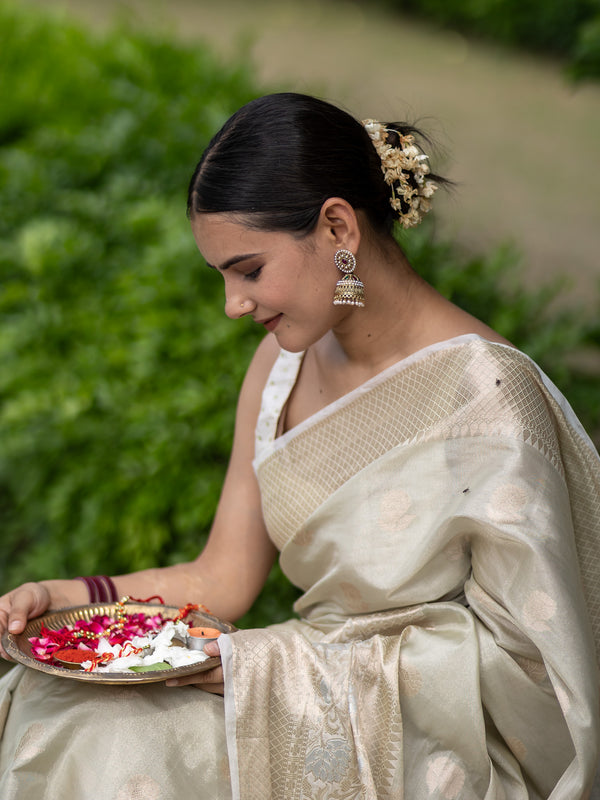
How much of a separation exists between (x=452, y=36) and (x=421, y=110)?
353cm

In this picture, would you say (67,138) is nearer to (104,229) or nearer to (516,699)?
(104,229)

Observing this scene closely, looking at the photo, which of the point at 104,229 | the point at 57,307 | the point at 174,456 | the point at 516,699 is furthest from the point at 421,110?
the point at 516,699

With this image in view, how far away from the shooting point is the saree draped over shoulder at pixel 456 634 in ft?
6.09

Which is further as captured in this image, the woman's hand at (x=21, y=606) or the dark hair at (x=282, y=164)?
the woman's hand at (x=21, y=606)

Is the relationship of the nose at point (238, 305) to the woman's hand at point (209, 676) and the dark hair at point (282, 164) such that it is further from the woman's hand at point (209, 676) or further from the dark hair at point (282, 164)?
the woman's hand at point (209, 676)

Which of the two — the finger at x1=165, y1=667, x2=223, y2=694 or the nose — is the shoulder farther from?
the finger at x1=165, y1=667, x2=223, y2=694

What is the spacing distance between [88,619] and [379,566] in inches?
26.8

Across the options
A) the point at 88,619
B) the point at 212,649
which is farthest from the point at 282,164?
the point at 88,619

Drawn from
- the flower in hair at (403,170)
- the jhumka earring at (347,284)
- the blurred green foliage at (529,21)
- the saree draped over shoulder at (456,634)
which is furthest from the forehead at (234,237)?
the blurred green foliage at (529,21)

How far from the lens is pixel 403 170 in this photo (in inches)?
85.5

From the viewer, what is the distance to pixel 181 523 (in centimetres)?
386

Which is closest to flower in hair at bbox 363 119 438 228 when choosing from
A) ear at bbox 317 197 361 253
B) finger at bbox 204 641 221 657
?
ear at bbox 317 197 361 253

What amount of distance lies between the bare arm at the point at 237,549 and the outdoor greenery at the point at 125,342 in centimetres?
102

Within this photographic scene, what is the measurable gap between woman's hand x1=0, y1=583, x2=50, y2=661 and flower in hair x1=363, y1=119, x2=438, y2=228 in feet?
3.86
